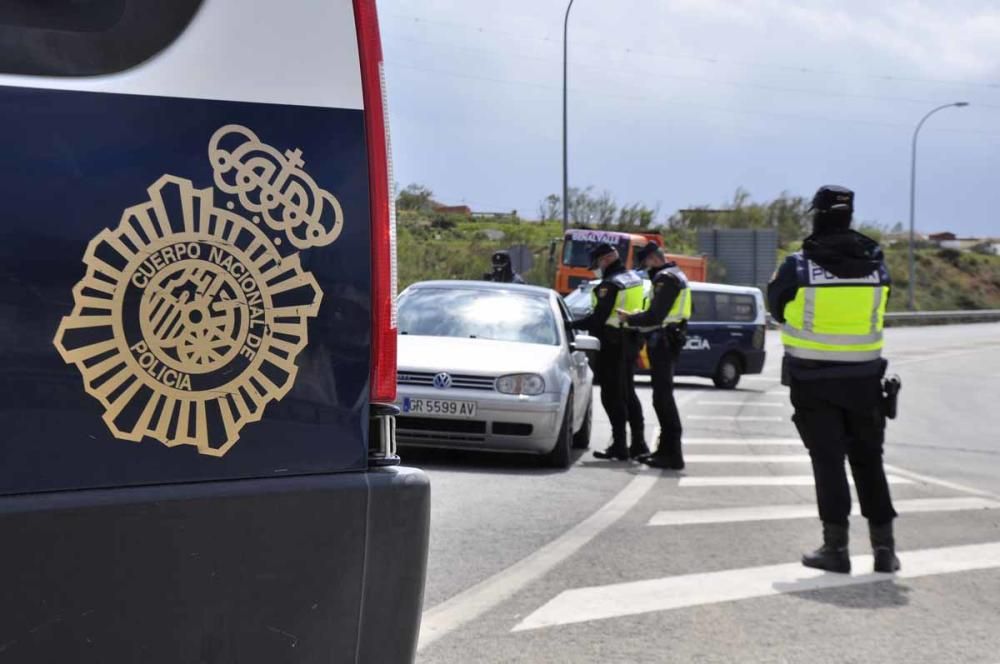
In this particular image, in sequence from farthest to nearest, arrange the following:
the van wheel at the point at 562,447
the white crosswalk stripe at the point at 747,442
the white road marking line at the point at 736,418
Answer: the white road marking line at the point at 736,418 < the white crosswalk stripe at the point at 747,442 < the van wheel at the point at 562,447

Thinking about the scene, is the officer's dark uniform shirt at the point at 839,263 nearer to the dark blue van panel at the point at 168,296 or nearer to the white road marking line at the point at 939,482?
the white road marking line at the point at 939,482

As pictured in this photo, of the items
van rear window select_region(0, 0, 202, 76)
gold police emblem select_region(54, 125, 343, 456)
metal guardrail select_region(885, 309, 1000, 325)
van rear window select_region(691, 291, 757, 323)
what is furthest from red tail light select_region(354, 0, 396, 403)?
metal guardrail select_region(885, 309, 1000, 325)

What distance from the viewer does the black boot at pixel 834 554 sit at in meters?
6.91

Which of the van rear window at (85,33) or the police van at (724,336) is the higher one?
the van rear window at (85,33)

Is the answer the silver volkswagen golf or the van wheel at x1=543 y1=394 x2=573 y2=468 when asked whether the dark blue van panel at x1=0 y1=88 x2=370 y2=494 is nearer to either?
the silver volkswagen golf

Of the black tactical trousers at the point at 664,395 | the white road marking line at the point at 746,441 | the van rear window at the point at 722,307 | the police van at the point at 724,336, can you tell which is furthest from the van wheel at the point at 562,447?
the van rear window at the point at 722,307

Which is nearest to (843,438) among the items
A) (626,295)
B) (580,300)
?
(626,295)

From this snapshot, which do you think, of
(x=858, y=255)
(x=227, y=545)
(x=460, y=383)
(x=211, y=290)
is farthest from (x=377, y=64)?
(x=460, y=383)

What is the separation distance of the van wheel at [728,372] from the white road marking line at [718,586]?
17647mm

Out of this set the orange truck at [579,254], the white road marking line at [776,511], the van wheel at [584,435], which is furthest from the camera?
the orange truck at [579,254]

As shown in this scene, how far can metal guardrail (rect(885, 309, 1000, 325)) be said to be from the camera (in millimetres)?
60906

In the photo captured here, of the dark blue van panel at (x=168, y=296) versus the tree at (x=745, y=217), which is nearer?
the dark blue van panel at (x=168, y=296)

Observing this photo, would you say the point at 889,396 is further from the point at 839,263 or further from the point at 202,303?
the point at 202,303

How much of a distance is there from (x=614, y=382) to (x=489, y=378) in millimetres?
1911
